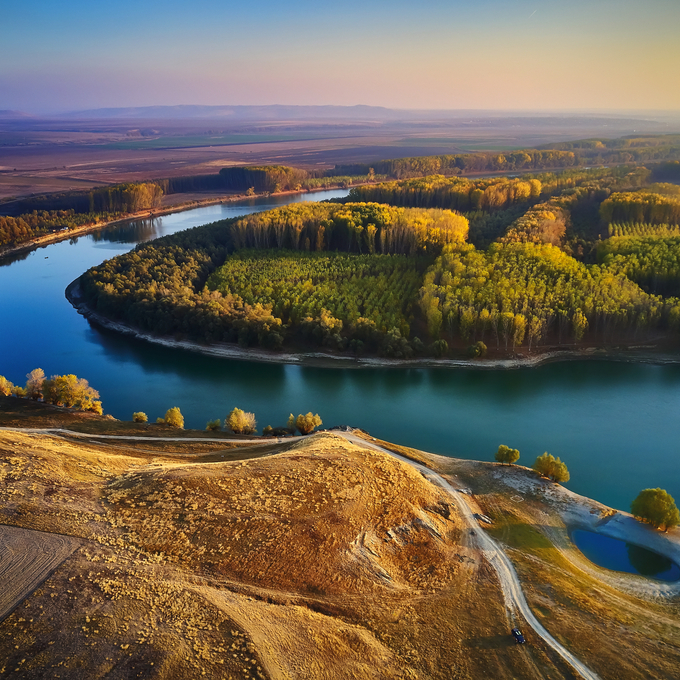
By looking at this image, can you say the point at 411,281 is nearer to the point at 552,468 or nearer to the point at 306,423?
the point at 306,423

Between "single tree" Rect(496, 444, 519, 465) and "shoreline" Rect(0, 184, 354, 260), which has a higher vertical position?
"shoreline" Rect(0, 184, 354, 260)

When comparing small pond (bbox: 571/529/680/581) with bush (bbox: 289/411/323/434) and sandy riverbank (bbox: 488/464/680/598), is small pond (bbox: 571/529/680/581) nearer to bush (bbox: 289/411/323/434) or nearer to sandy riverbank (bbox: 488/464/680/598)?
sandy riverbank (bbox: 488/464/680/598)

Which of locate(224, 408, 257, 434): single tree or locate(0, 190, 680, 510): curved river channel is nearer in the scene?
locate(0, 190, 680, 510): curved river channel

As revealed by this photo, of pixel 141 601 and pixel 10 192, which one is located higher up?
pixel 10 192

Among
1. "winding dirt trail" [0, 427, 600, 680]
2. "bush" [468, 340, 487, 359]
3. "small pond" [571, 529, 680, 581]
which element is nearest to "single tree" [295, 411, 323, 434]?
"winding dirt trail" [0, 427, 600, 680]

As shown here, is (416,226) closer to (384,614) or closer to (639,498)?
(639,498)

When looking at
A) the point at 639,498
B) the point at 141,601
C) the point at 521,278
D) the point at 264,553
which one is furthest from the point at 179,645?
the point at 521,278
